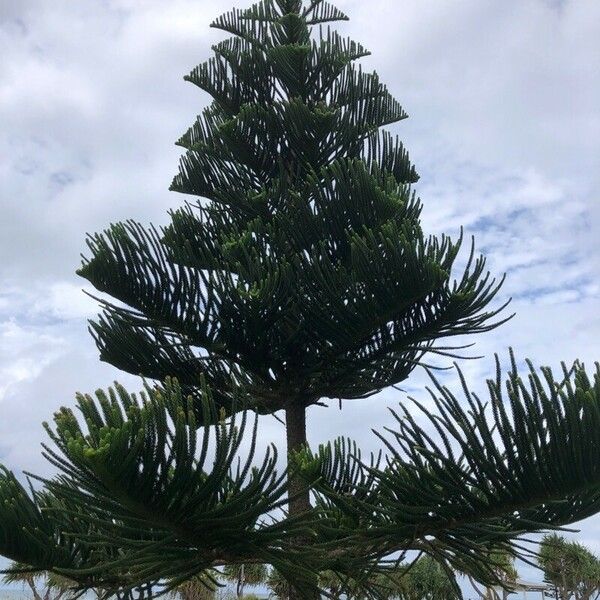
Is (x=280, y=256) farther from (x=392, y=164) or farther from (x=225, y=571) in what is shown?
(x=225, y=571)

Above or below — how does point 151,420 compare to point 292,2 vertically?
below

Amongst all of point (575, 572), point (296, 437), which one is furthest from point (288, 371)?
point (575, 572)

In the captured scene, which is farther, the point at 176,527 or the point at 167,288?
the point at 167,288

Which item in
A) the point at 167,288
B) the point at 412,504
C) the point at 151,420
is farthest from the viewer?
the point at 167,288

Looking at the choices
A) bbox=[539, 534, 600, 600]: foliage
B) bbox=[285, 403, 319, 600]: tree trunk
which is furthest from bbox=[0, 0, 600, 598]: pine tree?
bbox=[539, 534, 600, 600]: foliage

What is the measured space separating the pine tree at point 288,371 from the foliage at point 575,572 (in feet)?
51.6

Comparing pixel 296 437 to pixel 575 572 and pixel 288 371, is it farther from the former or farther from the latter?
pixel 575 572

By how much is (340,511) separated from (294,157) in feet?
8.29

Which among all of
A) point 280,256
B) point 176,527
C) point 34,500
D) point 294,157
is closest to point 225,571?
point 34,500

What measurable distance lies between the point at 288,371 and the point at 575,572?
16516 mm

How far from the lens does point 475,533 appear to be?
3.64 metres

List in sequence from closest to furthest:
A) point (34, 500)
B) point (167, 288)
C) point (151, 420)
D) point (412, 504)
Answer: point (151, 420)
point (412, 504)
point (34, 500)
point (167, 288)

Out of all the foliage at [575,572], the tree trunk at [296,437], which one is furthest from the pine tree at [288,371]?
the foliage at [575,572]

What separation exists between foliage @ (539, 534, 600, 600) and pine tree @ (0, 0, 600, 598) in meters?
15.7
